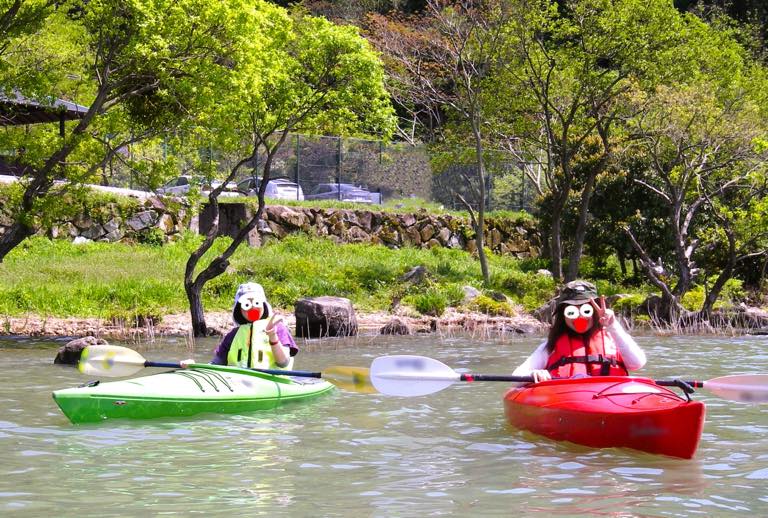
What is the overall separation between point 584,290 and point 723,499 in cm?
257

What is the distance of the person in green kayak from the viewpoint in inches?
389

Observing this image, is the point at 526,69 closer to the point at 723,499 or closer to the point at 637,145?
the point at 637,145

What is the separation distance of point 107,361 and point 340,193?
65.7 ft

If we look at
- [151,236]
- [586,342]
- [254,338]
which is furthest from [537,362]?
[151,236]

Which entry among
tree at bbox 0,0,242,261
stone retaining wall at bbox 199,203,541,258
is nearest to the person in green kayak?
tree at bbox 0,0,242,261

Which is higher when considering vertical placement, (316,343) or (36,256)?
(36,256)

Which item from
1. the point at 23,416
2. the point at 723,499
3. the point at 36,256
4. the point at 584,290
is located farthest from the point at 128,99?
the point at 723,499

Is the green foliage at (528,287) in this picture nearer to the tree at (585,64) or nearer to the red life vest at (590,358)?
the tree at (585,64)

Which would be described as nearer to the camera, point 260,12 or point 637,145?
point 260,12

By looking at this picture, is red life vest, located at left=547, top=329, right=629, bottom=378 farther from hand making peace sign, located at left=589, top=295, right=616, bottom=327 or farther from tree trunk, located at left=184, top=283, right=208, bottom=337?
tree trunk, located at left=184, top=283, right=208, bottom=337

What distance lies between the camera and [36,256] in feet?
67.9

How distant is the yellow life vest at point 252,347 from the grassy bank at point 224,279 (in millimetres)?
7860

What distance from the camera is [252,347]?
990 cm

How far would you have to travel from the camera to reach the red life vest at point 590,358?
822 cm
